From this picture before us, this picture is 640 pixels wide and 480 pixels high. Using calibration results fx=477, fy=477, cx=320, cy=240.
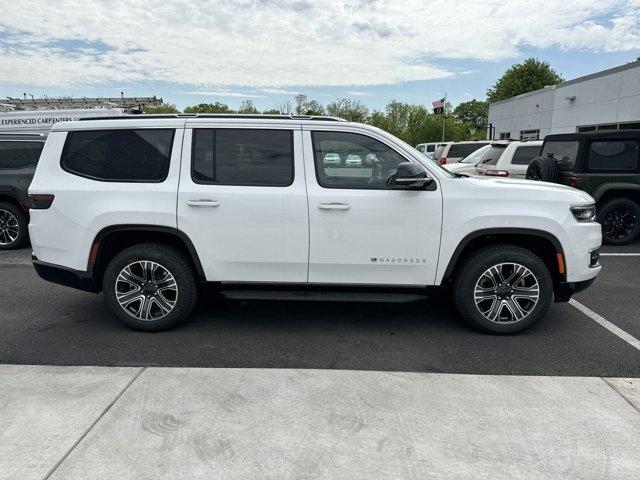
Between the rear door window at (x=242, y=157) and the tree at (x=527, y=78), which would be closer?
the rear door window at (x=242, y=157)

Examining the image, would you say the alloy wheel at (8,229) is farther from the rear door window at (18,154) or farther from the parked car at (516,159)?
the parked car at (516,159)

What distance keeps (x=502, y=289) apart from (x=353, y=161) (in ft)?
5.73

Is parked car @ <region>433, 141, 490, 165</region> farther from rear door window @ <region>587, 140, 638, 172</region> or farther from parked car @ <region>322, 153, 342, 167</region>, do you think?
parked car @ <region>322, 153, 342, 167</region>

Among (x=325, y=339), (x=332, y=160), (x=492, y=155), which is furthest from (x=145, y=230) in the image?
(x=492, y=155)

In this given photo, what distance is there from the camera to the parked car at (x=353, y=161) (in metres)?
4.18

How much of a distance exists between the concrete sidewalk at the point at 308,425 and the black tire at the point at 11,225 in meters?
5.27

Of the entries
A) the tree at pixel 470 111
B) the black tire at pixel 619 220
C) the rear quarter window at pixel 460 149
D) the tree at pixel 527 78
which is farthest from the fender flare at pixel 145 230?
the tree at pixel 470 111

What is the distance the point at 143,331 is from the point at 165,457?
1977mm

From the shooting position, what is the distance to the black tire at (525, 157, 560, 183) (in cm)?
789

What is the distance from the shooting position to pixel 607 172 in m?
8.03

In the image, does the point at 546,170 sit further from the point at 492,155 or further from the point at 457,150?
the point at 457,150

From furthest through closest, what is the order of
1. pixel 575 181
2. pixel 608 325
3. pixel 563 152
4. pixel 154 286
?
pixel 563 152
pixel 575 181
pixel 608 325
pixel 154 286

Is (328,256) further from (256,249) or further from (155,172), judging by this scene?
(155,172)

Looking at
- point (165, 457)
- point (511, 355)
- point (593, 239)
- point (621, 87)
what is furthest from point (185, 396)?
point (621, 87)
